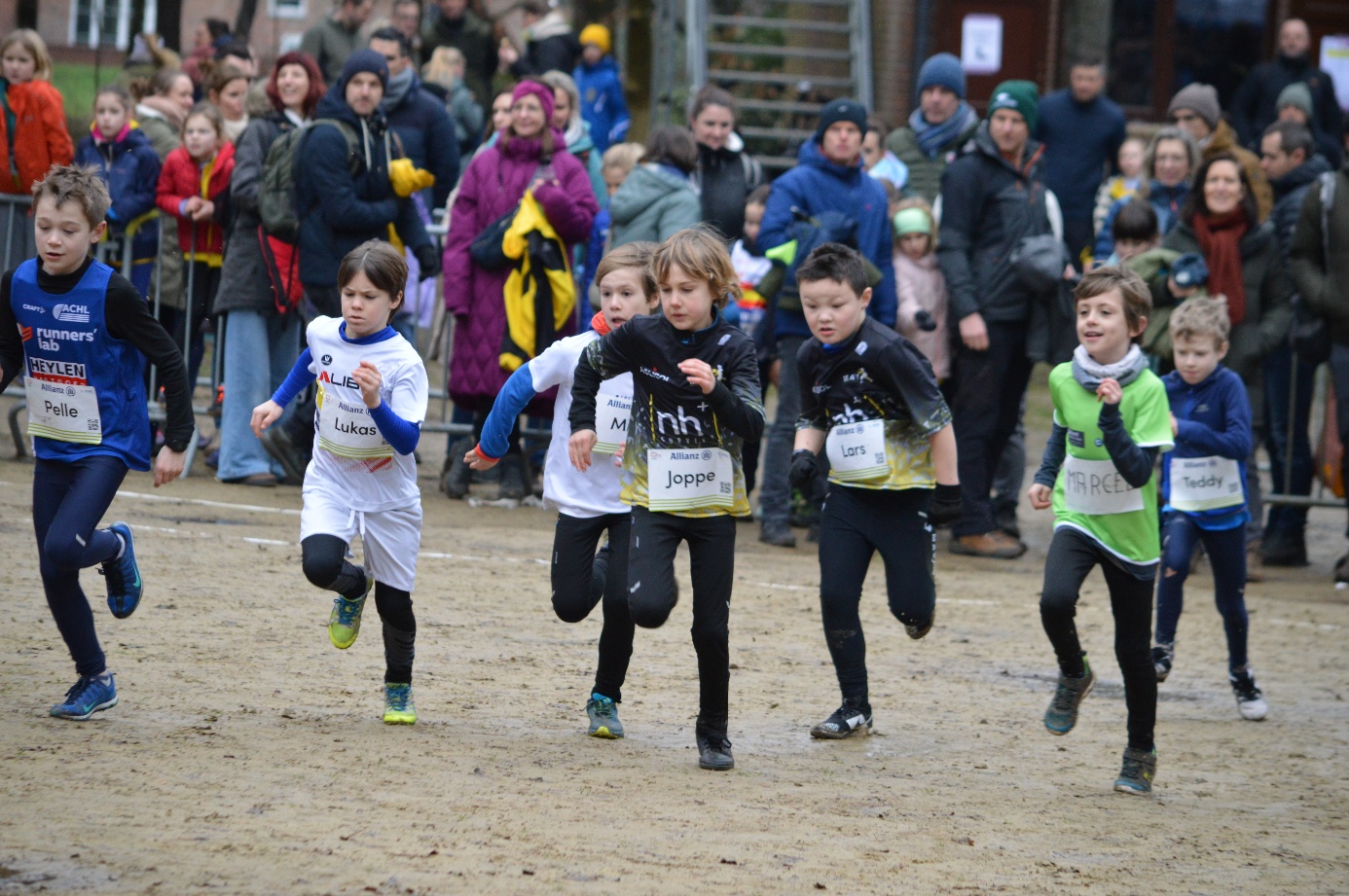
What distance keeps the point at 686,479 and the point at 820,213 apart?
4.66 m

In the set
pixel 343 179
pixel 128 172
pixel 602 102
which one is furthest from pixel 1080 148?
pixel 128 172

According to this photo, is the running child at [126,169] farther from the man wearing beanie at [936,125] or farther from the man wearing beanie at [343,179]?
the man wearing beanie at [936,125]

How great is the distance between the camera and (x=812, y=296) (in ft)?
20.1

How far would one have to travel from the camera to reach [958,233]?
10.3m

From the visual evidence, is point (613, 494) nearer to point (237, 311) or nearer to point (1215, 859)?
point (1215, 859)

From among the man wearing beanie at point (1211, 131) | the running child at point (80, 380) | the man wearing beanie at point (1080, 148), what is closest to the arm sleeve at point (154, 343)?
the running child at point (80, 380)

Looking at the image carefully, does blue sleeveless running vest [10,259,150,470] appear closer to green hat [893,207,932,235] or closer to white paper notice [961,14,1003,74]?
green hat [893,207,932,235]

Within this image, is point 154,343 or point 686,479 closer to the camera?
point 686,479

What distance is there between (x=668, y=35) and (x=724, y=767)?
44.8ft

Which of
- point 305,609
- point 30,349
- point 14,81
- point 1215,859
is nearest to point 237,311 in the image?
point 14,81

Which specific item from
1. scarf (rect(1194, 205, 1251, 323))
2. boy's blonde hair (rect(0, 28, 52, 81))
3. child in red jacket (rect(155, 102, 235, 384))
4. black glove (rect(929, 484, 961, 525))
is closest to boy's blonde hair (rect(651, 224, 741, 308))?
black glove (rect(929, 484, 961, 525))

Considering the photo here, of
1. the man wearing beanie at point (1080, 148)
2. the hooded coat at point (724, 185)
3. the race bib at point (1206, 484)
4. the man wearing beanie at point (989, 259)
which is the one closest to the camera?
the race bib at point (1206, 484)

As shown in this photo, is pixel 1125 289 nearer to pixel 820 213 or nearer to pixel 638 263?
pixel 638 263

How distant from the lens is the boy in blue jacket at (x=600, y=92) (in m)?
15.2
